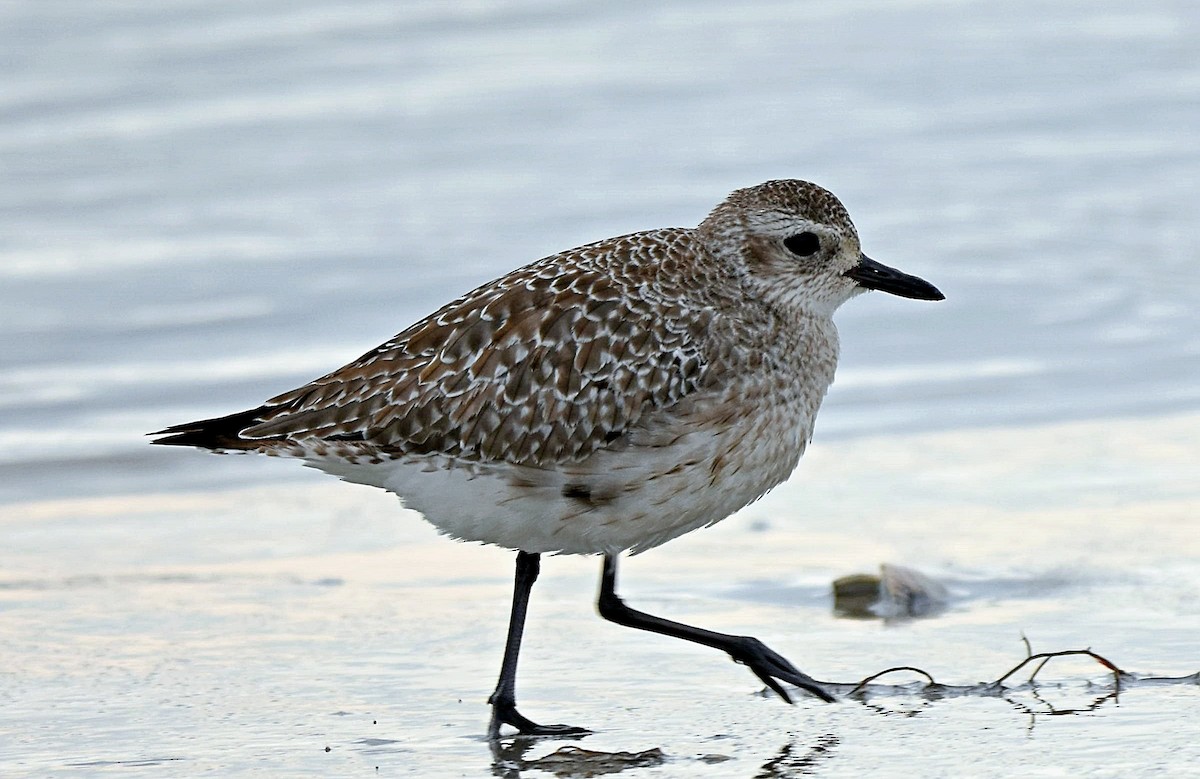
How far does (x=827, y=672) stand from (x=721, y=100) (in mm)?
9500

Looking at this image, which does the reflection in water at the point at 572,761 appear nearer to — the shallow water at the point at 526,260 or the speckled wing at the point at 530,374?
the shallow water at the point at 526,260

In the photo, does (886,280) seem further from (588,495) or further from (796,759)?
(796,759)

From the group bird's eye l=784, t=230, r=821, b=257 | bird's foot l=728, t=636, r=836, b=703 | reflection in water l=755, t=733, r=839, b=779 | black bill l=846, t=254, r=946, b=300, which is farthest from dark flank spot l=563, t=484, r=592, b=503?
black bill l=846, t=254, r=946, b=300

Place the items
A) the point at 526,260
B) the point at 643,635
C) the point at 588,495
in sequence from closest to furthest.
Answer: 1. the point at 588,495
2. the point at 643,635
3. the point at 526,260

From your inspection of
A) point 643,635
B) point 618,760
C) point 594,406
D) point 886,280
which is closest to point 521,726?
point 618,760

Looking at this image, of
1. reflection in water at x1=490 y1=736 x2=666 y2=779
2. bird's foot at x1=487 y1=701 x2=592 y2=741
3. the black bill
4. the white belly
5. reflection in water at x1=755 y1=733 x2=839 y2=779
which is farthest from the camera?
the black bill

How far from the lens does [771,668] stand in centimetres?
673

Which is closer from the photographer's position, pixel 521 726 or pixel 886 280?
pixel 521 726

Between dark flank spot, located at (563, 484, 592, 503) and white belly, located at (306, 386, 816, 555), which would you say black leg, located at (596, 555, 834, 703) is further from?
dark flank spot, located at (563, 484, 592, 503)

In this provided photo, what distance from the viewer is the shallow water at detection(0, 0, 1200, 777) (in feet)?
22.2

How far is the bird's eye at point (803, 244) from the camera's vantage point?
7.16 m

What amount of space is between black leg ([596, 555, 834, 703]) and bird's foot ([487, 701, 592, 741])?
613 mm

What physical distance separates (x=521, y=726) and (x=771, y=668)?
83 cm

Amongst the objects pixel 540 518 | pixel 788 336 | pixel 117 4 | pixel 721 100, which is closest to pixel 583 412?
pixel 540 518
